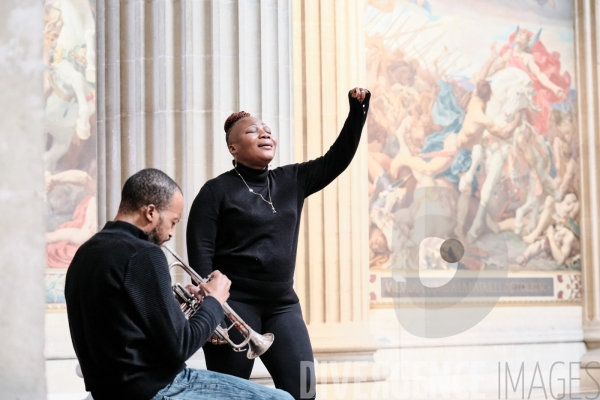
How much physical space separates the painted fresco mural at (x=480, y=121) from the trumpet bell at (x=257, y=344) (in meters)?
5.15

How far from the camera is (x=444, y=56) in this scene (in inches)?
360

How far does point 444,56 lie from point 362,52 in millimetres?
1366

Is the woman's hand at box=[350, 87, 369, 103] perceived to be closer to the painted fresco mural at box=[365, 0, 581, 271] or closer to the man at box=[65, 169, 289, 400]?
the man at box=[65, 169, 289, 400]

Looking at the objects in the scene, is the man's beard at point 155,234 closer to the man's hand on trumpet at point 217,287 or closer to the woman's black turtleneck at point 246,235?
the man's hand on trumpet at point 217,287

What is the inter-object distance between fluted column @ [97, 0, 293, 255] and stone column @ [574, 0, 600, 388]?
5.48 m

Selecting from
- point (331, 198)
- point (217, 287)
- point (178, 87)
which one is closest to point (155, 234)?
point (217, 287)

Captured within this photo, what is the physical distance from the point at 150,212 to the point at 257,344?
920mm

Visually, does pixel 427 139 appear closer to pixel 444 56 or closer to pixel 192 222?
pixel 444 56

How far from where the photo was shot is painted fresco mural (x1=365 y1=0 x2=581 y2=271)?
346 inches

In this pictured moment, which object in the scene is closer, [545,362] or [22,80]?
[22,80]

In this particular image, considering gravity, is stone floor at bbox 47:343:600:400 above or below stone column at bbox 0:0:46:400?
below

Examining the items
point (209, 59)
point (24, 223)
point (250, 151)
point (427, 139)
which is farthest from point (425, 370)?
point (24, 223)

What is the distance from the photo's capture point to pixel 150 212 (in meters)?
2.69

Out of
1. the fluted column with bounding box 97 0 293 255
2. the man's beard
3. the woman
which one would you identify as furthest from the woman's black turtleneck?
the fluted column with bounding box 97 0 293 255
